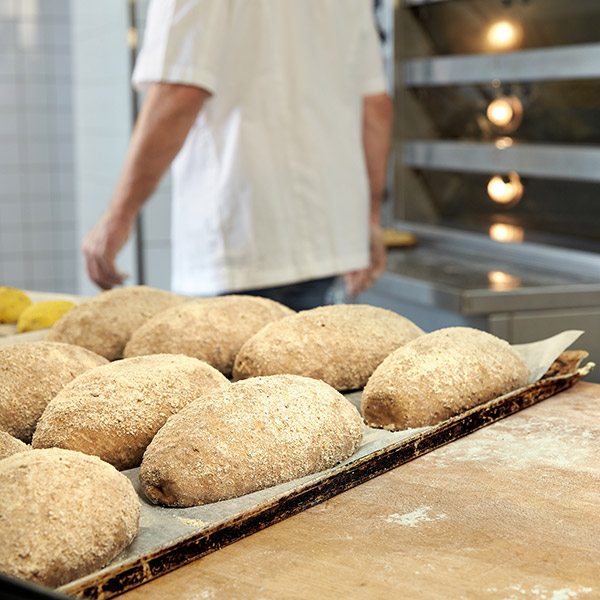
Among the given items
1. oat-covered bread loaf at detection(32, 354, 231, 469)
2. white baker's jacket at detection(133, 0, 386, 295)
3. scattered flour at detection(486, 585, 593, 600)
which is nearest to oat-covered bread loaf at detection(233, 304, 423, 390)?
oat-covered bread loaf at detection(32, 354, 231, 469)

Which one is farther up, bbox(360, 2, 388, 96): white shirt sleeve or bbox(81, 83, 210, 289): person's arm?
bbox(360, 2, 388, 96): white shirt sleeve

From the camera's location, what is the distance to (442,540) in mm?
739

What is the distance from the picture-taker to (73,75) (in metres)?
4.75

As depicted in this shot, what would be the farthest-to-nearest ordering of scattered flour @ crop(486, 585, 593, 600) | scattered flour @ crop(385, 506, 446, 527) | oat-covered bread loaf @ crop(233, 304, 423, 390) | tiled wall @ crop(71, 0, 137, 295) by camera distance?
tiled wall @ crop(71, 0, 137, 295) → oat-covered bread loaf @ crop(233, 304, 423, 390) → scattered flour @ crop(385, 506, 446, 527) → scattered flour @ crop(486, 585, 593, 600)

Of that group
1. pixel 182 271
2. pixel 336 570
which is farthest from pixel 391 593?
pixel 182 271

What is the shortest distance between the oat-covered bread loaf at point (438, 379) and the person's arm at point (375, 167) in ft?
4.06

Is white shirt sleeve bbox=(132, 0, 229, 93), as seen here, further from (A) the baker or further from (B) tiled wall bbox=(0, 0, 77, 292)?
(B) tiled wall bbox=(0, 0, 77, 292)

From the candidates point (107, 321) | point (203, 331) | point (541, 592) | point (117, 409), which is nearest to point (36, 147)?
point (107, 321)

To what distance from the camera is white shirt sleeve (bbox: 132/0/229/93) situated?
6.25 ft

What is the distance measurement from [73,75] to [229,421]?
429 cm

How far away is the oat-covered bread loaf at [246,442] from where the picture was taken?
2.68ft

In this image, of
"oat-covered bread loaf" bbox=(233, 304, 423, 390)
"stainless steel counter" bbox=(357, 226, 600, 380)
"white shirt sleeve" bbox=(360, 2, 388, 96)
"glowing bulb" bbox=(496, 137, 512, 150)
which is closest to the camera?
"oat-covered bread loaf" bbox=(233, 304, 423, 390)

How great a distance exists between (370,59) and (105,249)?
907 mm

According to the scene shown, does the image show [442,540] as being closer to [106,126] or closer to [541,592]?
[541,592]
